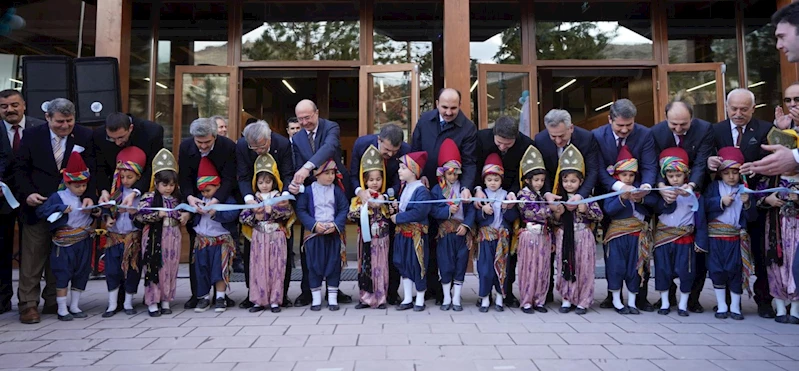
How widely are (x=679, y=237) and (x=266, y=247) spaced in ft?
11.0

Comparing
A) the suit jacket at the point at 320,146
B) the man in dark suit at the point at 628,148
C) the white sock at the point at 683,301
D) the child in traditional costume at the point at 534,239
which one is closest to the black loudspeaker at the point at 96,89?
the suit jacket at the point at 320,146

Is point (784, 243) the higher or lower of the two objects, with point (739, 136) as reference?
lower

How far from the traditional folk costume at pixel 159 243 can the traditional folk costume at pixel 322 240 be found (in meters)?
1.06

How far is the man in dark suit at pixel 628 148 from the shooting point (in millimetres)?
4340

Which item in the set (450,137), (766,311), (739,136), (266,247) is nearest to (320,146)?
(266,247)

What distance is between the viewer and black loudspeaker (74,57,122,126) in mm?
5750

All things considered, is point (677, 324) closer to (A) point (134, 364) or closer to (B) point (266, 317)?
(B) point (266, 317)

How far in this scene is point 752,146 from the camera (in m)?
4.29

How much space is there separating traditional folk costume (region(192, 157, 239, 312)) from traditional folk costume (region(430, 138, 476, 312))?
5.74 ft

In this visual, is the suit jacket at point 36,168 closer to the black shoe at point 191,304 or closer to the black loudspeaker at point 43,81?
the black shoe at point 191,304

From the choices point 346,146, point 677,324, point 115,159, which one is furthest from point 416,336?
point 346,146

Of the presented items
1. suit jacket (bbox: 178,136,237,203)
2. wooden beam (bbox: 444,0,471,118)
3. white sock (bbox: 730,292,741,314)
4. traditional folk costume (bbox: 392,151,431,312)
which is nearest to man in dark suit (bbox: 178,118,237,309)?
suit jacket (bbox: 178,136,237,203)

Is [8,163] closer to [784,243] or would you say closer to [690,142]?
[690,142]

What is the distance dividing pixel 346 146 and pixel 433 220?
13975 mm
